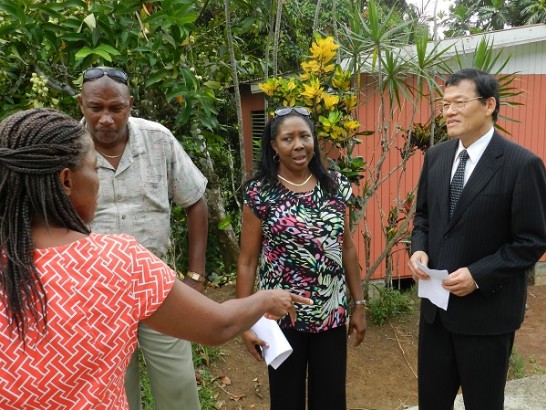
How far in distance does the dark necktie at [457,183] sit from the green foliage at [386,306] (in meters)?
2.43

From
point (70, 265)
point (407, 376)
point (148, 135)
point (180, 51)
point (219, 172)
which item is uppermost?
point (180, 51)

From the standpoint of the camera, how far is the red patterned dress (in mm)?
1196

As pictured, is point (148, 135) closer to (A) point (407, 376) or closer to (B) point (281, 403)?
(B) point (281, 403)

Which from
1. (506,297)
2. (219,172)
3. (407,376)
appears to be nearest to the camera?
(506,297)

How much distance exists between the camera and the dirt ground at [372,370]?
3.81 metres

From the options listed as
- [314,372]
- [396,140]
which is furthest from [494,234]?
[396,140]

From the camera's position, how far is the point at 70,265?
123 cm

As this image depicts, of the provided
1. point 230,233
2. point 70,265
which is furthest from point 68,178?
point 230,233

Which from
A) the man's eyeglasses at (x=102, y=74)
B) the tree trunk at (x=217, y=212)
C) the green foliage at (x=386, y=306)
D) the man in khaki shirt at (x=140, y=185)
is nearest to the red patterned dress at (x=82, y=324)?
the man in khaki shirt at (x=140, y=185)

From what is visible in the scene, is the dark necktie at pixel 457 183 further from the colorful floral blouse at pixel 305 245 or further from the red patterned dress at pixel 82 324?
the red patterned dress at pixel 82 324

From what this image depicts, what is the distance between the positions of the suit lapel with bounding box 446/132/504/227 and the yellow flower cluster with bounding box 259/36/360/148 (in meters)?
1.13

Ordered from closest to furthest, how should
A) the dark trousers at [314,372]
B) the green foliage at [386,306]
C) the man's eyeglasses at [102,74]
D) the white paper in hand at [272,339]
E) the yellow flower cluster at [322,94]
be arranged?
the white paper in hand at [272,339], the man's eyeglasses at [102,74], the dark trousers at [314,372], the yellow flower cluster at [322,94], the green foliage at [386,306]

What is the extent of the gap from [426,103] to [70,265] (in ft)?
18.1

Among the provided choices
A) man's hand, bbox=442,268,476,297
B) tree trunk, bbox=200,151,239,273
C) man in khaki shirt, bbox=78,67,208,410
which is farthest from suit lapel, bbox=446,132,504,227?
tree trunk, bbox=200,151,239,273
